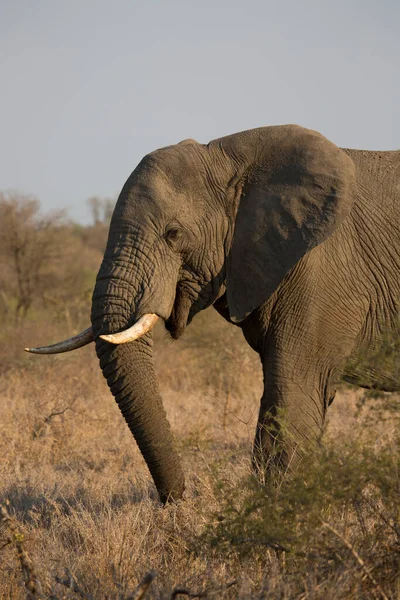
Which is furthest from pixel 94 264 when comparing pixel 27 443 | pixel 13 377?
pixel 27 443

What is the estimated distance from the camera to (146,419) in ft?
19.1

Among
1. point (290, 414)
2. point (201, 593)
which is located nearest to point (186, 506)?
point (290, 414)

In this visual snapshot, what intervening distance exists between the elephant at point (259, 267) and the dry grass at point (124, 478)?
533 millimetres

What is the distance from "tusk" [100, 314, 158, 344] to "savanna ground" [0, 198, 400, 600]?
941 millimetres

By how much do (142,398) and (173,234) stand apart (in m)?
1.09

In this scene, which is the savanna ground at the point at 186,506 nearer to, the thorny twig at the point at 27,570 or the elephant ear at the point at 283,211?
the thorny twig at the point at 27,570

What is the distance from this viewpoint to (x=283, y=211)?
230 inches

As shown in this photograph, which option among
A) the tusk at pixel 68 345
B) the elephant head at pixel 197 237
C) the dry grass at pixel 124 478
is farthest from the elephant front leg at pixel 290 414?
the tusk at pixel 68 345

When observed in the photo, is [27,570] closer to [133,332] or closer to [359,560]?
[359,560]

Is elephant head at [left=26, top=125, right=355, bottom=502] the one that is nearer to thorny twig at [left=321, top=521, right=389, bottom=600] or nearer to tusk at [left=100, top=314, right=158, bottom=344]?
tusk at [left=100, top=314, right=158, bottom=344]

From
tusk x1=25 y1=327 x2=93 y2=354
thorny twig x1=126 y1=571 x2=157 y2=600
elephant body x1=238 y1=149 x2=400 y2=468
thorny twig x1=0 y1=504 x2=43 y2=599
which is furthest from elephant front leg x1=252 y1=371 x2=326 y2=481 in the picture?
thorny twig x1=126 y1=571 x2=157 y2=600

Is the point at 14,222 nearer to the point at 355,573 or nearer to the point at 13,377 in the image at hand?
the point at 13,377

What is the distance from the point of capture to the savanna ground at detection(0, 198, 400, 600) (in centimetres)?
414

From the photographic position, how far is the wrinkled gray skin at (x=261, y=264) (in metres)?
5.70
